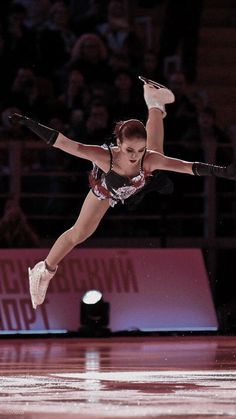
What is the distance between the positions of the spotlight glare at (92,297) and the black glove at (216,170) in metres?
3.69

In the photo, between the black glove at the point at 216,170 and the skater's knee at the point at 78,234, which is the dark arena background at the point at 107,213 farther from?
the black glove at the point at 216,170

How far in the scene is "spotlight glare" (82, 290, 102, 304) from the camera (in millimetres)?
11023

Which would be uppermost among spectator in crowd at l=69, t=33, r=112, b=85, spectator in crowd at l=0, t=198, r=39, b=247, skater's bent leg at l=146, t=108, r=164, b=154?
spectator in crowd at l=69, t=33, r=112, b=85

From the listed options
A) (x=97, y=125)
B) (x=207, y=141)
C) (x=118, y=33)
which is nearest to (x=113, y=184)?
(x=97, y=125)

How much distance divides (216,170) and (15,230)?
13.8 ft

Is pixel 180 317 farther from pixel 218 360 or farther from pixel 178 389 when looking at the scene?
pixel 178 389

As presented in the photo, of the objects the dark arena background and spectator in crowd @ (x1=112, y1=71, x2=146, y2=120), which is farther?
spectator in crowd @ (x1=112, y1=71, x2=146, y2=120)

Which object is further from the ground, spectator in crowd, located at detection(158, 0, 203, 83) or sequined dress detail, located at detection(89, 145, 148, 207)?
spectator in crowd, located at detection(158, 0, 203, 83)

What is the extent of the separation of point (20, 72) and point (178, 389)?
5.76 m

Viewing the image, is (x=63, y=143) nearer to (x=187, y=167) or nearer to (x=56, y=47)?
(x=187, y=167)

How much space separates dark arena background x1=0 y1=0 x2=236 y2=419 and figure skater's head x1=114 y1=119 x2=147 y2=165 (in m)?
2.37

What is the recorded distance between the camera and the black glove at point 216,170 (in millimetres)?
7124

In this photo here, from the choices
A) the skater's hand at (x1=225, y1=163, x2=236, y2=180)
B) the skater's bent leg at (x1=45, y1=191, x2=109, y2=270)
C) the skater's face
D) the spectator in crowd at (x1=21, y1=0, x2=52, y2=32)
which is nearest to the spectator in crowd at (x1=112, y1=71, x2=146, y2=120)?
the spectator in crowd at (x1=21, y1=0, x2=52, y2=32)

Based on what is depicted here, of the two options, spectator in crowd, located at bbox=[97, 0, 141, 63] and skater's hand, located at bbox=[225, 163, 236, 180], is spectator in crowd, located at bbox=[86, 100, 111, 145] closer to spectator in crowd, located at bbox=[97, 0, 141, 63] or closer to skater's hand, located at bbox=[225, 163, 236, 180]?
spectator in crowd, located at bbox=[97, 0, 141, 63]
